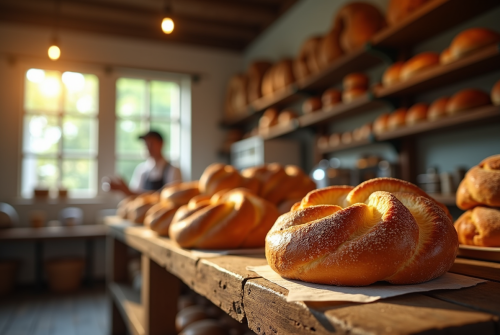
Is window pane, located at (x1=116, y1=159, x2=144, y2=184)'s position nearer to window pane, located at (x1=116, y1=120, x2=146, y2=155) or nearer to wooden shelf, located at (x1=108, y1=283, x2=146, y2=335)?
window pane, located at (x1=116, y1=120, x2=146, y2=155)

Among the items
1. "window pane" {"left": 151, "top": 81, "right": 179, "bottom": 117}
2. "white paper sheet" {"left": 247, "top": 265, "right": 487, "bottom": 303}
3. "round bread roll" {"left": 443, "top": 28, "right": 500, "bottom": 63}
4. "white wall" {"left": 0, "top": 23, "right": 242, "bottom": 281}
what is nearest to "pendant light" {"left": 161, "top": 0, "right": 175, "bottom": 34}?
"round bread roll" {"left": 443, "top": 28, "right": 500, "bottom": 63}

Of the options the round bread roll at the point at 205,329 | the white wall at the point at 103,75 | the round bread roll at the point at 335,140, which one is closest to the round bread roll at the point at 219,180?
the round bread roll at the point at 205,329

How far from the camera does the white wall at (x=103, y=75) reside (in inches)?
195

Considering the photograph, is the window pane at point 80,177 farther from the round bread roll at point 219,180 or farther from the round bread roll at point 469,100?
the round bread roll at point 469,100

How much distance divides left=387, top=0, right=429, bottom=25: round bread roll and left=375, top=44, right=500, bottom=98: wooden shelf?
455 millimetres

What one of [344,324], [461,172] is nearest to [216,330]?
[344,324]

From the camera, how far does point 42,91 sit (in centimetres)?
523

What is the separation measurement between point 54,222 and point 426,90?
460cm

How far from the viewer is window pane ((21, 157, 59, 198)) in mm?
5109

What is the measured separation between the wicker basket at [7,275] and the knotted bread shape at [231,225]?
14.0 ft

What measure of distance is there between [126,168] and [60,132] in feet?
3.19

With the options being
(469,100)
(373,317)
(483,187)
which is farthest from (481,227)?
(469,100)

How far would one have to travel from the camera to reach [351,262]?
0.56 metres

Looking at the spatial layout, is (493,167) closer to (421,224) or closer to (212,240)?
(421,224)
